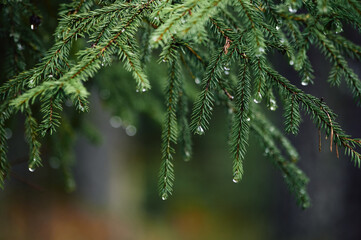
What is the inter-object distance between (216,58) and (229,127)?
0.64 metres

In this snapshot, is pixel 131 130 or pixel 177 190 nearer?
pixel 131 130

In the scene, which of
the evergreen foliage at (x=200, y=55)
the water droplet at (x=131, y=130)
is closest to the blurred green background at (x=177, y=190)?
the water droplet at (x=131, y=130)

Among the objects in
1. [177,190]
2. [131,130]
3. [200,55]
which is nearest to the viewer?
[200,55]

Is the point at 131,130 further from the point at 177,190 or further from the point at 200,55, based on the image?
the point at 177,190

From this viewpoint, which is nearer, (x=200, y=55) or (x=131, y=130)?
(x=200, y=55)

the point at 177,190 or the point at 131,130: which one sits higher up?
the point at 131,130

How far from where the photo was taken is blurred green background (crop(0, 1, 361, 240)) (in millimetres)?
4180

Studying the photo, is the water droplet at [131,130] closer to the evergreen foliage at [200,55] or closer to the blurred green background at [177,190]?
the blurred green background at [177,190]

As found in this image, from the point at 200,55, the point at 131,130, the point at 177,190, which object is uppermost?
the point at 200,55

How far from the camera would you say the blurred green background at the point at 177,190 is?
4.18 meters

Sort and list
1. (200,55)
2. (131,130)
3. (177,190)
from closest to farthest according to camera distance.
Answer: (200,55)
(131,130)
(177,190)

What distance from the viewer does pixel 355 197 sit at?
13.5 feet

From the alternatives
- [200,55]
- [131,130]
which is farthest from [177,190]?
[200,55]

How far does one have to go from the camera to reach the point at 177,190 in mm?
9281
